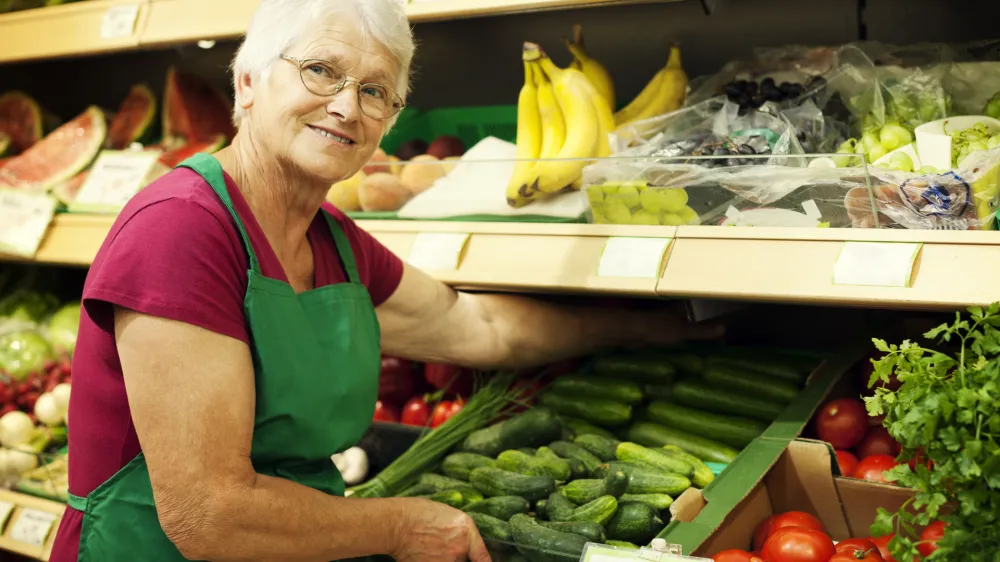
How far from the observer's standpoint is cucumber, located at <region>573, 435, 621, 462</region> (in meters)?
1.96

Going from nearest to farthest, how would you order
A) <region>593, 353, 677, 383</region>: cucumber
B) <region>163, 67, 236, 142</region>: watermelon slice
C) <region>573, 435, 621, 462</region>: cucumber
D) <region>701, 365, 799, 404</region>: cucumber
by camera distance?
<region>573, 435, 621, 462</region>: cucumber, <region>701, 365, 799, 404</region>: cucumber, <region>593, 353, 677, 383</region>: cucumber, <region>163, 67, 236, 142</region>: watermelon slice

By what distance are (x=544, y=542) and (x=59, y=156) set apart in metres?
2.26

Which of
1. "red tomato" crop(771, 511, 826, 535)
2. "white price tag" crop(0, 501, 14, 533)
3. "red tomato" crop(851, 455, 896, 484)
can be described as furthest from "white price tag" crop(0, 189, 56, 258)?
"red tomato" crop(851, 455, 896, 484)

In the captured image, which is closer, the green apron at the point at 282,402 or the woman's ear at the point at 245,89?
the green apron at the point at 282,402

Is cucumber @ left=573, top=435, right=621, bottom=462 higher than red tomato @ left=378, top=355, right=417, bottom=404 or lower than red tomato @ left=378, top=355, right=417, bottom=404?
higher

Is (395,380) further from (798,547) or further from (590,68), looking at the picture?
(798,547)

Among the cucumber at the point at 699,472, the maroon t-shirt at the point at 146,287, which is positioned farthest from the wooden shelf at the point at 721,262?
the maroon t-shirt at the point at 146,287

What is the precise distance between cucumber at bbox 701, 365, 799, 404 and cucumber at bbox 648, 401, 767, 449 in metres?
0.07

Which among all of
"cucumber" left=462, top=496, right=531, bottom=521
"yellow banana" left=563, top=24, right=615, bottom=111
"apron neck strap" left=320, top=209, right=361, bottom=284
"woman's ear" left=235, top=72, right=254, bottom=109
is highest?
"woman's ear" left=235, top=72, right=254, bottom=109

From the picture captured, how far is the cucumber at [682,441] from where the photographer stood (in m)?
1.98

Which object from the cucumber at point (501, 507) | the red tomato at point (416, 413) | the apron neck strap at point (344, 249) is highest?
the apron neck strap at point (344, 249)

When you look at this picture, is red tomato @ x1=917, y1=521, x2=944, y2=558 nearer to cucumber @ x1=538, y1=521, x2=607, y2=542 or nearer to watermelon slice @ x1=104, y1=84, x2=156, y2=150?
cucumber @ x1=538, y1=521, x2=607, y2=542

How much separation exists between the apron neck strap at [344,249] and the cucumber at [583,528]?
1.90 feet

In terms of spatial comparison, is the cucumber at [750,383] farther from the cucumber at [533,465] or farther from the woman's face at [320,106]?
the woman's face at [320,106]
